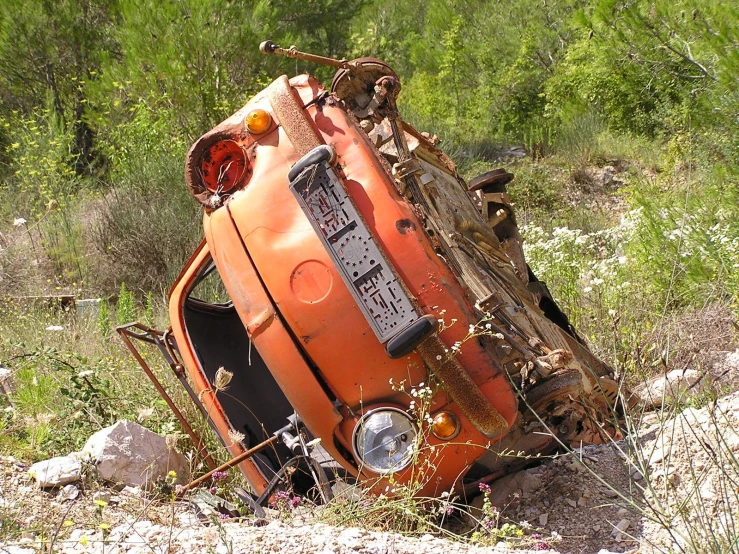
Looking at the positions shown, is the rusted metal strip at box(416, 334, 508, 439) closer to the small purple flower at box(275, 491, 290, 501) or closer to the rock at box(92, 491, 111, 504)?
the small purple flower at box(275, 491, 290, 501)

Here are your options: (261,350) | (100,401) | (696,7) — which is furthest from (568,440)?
(696,7)

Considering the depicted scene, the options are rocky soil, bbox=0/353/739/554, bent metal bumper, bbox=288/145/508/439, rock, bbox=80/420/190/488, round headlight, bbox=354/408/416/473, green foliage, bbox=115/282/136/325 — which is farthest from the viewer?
green foliage, bbox=115/282/136/325

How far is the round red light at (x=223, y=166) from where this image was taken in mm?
3504

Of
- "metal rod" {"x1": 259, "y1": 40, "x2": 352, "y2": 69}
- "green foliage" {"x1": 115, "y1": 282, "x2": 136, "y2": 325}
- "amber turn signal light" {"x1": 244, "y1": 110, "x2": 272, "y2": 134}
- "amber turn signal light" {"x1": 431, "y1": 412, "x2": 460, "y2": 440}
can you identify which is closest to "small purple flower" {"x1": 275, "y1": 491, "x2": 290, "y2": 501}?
"amber turn signal light" {"x1": 431, "y1": 412, "x2": 460, "y2": 440}

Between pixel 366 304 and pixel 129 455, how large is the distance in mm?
1432

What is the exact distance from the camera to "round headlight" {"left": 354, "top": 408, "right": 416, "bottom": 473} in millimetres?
3129

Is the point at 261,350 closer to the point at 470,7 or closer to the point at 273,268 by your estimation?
the point at 273,268

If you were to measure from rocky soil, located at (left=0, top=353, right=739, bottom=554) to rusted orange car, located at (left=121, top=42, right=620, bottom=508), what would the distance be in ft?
0.68

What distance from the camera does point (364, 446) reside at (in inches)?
124

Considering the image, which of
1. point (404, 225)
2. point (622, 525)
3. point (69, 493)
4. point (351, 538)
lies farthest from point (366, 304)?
point (69, 493)

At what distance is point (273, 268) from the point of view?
3.24 m

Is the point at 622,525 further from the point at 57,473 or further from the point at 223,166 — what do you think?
the point at 57,473

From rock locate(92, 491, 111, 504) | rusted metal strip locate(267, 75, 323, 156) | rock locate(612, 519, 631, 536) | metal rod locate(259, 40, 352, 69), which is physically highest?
metal rod locate(259, 40, 352, 69)

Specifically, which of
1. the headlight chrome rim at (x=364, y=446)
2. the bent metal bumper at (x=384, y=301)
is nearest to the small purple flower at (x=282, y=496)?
the headlight chrome rim at (x=364, y=446)
